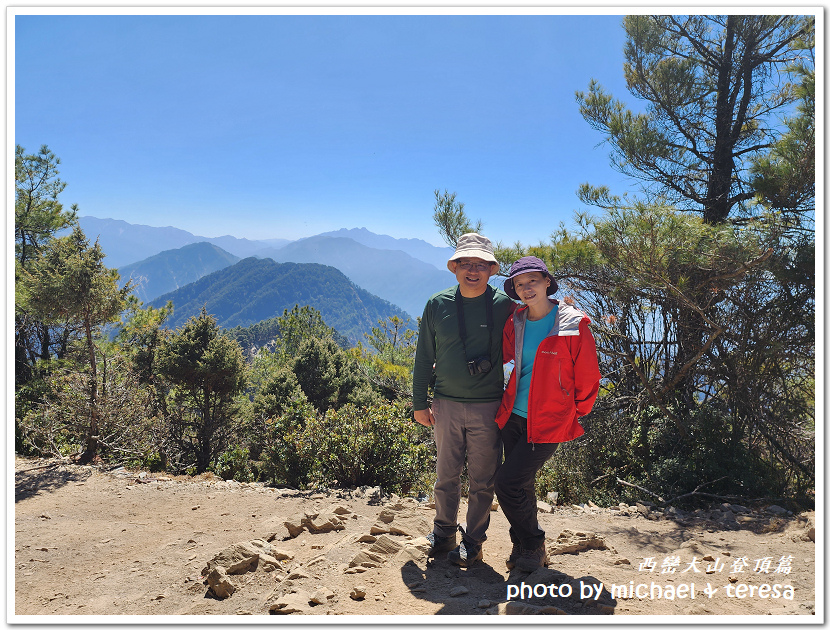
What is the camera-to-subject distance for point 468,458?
295cm

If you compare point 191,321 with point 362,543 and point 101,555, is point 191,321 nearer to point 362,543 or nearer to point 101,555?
point 101,555

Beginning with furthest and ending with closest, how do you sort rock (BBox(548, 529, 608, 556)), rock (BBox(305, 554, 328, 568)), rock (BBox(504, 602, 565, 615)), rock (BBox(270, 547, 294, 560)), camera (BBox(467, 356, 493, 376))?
rock (BBox(548, 529, 608, 556)) → rock (BBox(270, 547, 294, 560)) → rock (BBox(305, 554, 328, 568)) → camera (BBox(467, 356, 493, 376)) → rock (BBox(504, 602, 565, 615))

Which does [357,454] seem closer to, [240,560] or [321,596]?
[240,560]

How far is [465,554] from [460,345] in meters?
1.31

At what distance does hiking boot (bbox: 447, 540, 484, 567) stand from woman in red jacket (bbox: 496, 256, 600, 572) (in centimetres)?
29

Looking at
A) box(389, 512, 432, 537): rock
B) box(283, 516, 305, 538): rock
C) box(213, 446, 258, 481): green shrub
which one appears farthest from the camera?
box(213, 446, 258, 481): green shrub

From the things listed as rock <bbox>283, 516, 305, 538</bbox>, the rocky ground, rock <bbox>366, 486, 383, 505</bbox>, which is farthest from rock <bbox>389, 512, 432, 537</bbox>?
rock <bbox>366, 486, 383, 505</bbox>

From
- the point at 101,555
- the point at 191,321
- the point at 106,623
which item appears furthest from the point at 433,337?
the point at 191,321

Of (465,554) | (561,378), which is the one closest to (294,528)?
(465,554)

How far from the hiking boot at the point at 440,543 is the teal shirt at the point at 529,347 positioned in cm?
99

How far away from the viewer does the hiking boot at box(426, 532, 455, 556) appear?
3.02 m

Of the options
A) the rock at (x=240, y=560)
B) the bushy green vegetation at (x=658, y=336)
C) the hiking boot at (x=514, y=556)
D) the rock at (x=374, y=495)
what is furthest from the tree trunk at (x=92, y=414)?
the hiking boot at (x=514, y=556)

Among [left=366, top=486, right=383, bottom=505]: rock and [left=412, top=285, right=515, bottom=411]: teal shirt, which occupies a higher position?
[left=412, top=285, right=515, bottom=411]: teal shirt

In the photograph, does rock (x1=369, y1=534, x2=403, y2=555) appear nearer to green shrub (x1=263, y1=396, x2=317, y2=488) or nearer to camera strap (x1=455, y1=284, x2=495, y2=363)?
camera strap (x1=455, y1=284, x2=495, y2=363)
